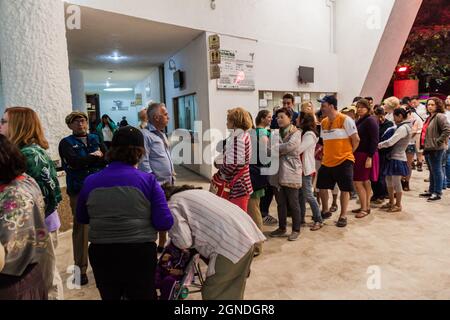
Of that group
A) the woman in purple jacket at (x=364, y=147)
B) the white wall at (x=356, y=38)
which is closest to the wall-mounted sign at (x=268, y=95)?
the white wall at (x=356, y=38)

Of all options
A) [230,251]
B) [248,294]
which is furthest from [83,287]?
[230,251]

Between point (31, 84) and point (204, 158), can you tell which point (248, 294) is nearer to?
point (31, 84)

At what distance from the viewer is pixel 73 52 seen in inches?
296

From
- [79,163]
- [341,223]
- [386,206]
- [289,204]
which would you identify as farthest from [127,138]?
[386,206]

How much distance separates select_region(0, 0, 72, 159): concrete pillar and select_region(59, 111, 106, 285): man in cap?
125 cm

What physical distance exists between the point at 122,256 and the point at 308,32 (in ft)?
24.6

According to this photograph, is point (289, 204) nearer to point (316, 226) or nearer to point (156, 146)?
point (316, 226)

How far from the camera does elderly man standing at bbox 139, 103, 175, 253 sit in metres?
3.00

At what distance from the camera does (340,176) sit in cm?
382

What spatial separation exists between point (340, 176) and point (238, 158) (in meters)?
1.47

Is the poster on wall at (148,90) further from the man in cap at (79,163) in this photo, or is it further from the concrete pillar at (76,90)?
the man in cap at (79,163)

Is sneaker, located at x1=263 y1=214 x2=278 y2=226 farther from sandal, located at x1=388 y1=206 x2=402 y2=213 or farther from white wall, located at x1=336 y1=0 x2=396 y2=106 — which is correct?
white wall, located at x1=336 y1=0 x2=396 y2=106

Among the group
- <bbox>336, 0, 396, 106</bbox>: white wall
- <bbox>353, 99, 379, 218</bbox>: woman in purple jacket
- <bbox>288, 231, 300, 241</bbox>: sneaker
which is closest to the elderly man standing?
<bbox>288, 231, 300, 241</bbox>: sneaker

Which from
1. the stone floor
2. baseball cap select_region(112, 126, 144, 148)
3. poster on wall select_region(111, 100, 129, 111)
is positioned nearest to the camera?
baseball cap select_region(112, 126, 144, 148)
